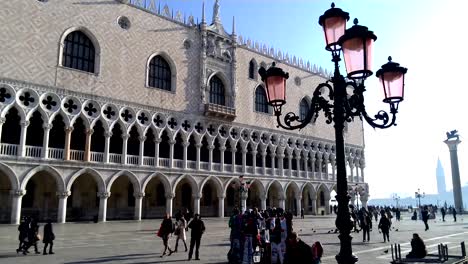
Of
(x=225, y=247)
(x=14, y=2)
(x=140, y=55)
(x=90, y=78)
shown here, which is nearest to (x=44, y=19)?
(x=14, y=2)

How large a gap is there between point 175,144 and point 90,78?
300 inches

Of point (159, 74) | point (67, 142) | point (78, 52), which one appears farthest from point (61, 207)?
point (159, 74)

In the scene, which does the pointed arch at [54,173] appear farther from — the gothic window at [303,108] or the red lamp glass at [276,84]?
the gothic window at [303,108]

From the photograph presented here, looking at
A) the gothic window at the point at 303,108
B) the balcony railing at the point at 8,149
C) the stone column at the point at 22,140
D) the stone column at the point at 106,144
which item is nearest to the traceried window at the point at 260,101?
the gothic window at the point at 303,108

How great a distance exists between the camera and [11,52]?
62.5 ft

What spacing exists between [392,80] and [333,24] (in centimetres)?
113

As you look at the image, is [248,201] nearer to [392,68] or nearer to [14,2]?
[14,2]

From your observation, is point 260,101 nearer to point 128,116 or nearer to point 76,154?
point 128,116

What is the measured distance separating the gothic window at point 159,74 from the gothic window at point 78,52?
Result: 3992mm

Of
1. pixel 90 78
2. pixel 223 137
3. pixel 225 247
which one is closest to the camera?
pixel 225 247

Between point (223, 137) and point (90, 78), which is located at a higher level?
point (90, 78)

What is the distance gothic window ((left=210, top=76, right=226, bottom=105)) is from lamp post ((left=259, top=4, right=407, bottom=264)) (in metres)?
23.0

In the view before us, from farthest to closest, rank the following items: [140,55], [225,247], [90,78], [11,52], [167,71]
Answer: [167,71], [140,55], [90,78], [11,52], [225,247]

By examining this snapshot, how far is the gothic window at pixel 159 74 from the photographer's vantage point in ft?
82.9
